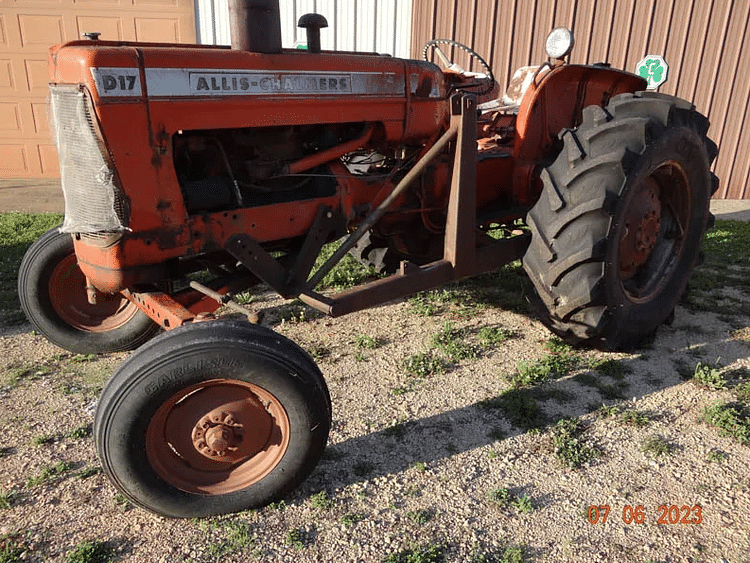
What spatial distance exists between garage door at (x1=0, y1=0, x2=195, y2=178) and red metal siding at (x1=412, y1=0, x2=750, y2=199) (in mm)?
3228

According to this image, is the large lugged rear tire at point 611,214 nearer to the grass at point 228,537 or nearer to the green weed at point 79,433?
the grass at point 228,537

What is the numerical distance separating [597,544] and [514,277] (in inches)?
114

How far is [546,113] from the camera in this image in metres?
3.73

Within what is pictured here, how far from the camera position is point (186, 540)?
2211 mm

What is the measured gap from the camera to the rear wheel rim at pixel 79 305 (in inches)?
139

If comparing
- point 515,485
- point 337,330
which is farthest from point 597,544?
point 337,330

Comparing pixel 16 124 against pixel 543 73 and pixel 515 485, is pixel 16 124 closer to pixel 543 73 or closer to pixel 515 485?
pixel 543 73

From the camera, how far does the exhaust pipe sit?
102 inches

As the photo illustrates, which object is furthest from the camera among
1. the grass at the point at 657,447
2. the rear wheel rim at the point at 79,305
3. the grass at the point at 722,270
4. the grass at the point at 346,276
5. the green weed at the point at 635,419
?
the grass at the point at 346,276

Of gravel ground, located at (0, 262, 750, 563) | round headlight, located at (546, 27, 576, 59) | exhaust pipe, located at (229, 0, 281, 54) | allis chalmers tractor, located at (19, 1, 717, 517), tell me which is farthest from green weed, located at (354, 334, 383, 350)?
round headlight, located at (546, 27, 576, 59)

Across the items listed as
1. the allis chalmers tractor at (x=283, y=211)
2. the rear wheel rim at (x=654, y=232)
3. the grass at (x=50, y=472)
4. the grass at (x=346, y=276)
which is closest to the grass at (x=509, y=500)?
the allis chalmers tractor at (x=283, y=211)

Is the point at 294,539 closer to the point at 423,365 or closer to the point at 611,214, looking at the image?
the point at 423,365

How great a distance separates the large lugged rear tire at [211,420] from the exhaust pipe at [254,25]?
4.18 feet
